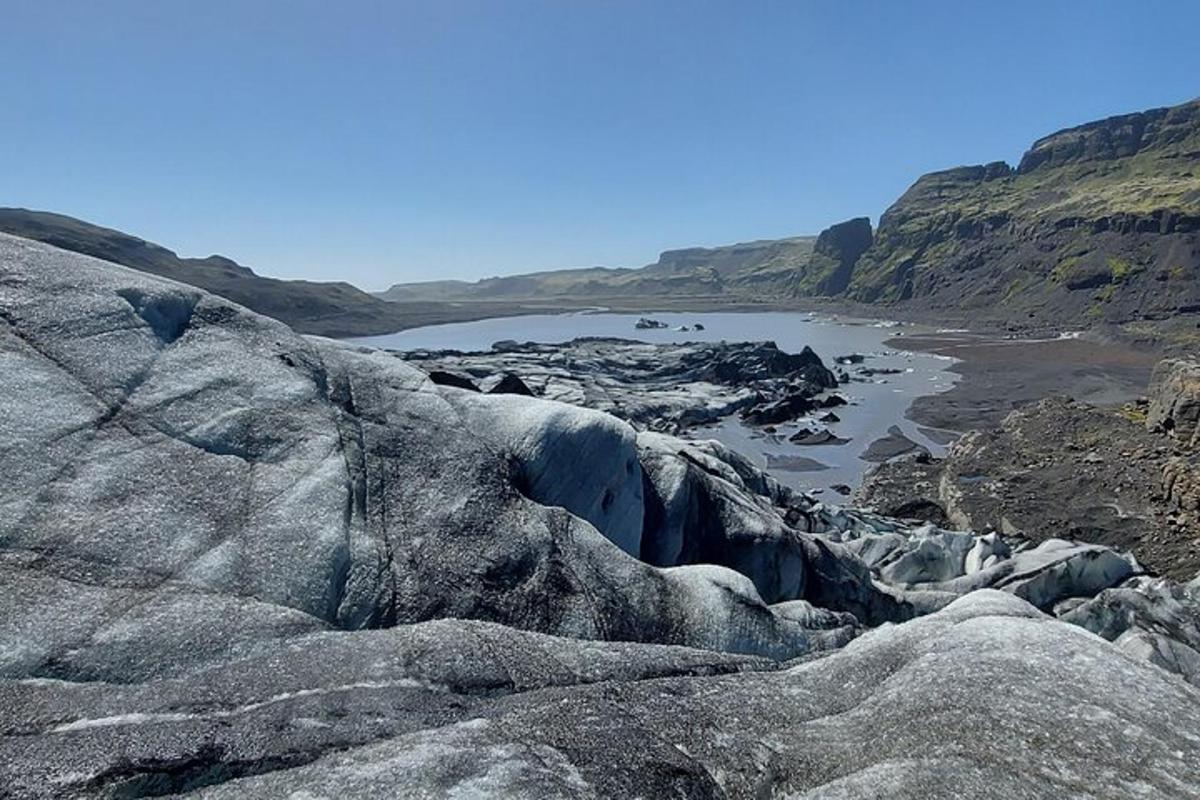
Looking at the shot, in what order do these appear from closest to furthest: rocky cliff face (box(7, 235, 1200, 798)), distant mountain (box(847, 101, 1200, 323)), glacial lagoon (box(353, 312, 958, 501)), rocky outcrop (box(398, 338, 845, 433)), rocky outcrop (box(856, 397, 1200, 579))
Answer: rocky cliff face (box(7, 235, 1200, 798)), rocky outcrop (box(856, 397, 1200, 579)), glacial lagoon (box(353, 312, 958, 501)), rocky outcrop (box(398, 338, 845, 433)), distant mountain (box(847, 101, 1200, 323))

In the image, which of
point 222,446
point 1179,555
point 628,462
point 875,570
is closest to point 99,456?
point 222,446

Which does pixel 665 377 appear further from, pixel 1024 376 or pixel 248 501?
pixel 248 501

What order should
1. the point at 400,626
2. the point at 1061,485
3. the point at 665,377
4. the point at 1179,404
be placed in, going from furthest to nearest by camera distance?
the point at 665,377, the point at 1179,404, the point at 1061,485, the point at 400,626

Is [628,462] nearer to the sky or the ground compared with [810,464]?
nearer to the sky

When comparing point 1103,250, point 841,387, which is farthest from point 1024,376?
point 1103,250

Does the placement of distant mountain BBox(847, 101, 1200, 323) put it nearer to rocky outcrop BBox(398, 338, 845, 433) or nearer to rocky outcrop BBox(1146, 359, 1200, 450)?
rocky outcrop BBox(398, 338, 845, 433)

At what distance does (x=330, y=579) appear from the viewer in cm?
1199

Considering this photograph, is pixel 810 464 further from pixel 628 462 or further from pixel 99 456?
pixel 99 456

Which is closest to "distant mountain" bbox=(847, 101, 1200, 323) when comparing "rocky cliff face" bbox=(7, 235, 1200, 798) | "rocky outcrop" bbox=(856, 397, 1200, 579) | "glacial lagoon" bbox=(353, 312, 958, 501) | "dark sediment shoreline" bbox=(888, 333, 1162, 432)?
"glacial lagoon" bbox=(353, 312, 958, 501)

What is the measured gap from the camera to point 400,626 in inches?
440

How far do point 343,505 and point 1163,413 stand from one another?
54.0 meters

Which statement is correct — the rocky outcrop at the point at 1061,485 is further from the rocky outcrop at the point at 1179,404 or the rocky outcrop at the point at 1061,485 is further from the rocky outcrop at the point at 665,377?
the rocky outcrop at the point at 665,377

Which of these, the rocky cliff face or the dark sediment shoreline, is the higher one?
the rocky cliff face

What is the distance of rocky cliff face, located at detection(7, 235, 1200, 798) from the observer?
25.2 ft
